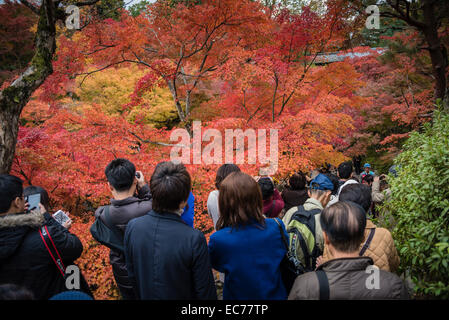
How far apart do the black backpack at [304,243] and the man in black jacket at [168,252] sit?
34.6 inches

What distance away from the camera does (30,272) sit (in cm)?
180

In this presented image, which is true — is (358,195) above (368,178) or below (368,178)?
above

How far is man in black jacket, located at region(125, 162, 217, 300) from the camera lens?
153 cm

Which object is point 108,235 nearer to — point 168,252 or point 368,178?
point 168,252

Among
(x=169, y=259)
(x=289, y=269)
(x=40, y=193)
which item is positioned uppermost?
(x=40, y=193)

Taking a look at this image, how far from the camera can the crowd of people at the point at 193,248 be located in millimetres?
1412

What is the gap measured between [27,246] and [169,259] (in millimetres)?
1135

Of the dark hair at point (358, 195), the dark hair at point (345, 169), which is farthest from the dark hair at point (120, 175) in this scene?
the dark hair at point (345, 169)

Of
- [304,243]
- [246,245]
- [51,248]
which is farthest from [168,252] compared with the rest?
[304,243]

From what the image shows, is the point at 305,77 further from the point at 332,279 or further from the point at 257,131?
the point at 332,279

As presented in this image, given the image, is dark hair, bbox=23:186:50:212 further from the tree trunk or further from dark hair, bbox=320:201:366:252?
dark hair, bbox=320:201:366:252

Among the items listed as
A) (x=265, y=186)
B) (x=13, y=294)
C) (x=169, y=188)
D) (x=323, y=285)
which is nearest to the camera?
(x=13, y=294)

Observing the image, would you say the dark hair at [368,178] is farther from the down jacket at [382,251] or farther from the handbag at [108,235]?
the handbag at [108,235]

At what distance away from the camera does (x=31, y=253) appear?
5.86ft
